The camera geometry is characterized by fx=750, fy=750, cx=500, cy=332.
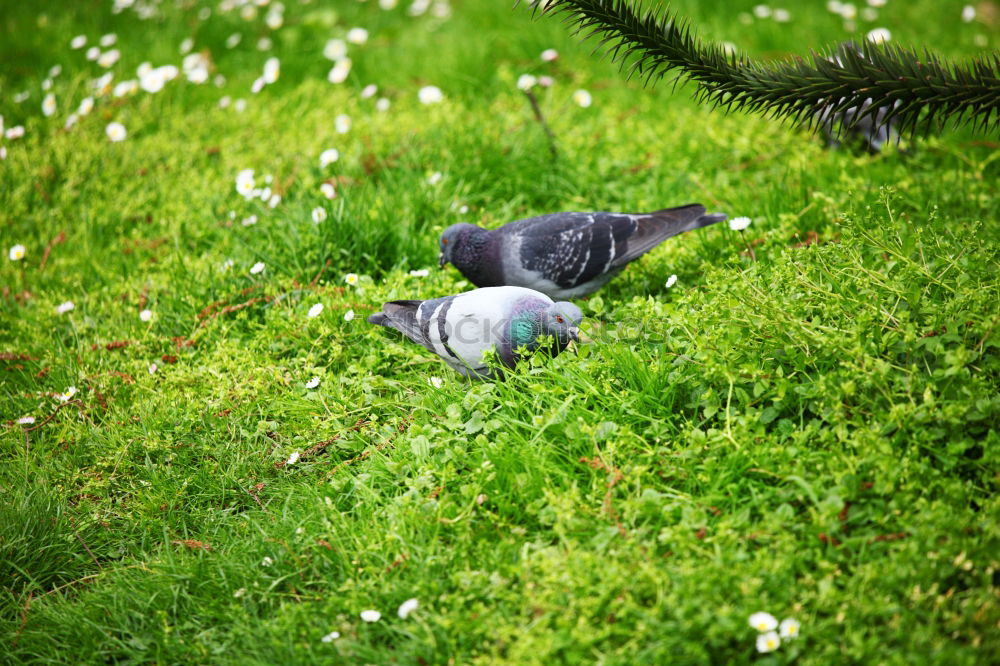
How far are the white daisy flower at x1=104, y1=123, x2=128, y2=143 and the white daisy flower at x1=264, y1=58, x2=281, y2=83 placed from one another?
1.05m

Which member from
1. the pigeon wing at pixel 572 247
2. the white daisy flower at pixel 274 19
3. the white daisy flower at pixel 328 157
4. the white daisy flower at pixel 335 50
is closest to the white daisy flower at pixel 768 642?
the pigeon wing at pixel 572 247

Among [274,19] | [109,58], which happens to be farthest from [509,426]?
[274,19]

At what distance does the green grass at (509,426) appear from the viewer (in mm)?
2068

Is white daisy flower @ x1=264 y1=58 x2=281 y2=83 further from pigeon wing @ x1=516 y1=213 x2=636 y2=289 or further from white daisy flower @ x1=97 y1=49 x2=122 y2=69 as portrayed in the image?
pigeon wing @ x1=516 y1=213 x2=636 y2=289

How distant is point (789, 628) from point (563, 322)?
1.46 meters

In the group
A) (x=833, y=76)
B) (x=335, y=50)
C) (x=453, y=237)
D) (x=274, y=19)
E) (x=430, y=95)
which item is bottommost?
→ (x=453, y=237)

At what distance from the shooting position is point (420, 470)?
2.57m

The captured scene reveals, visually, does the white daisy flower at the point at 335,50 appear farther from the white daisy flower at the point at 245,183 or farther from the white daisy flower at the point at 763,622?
the white daisy flower at the point at 763,622

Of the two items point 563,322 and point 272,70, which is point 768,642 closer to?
point 563,322

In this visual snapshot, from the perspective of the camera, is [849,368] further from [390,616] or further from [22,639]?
[22,639]

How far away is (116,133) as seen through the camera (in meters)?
5.22

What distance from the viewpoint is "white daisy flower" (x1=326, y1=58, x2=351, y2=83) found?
558 cm

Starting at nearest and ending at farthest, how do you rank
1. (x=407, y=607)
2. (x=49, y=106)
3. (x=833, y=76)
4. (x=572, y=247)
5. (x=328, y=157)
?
1. (x=407, y=607)
2. (x=833, y=76)
3. (x=572, y=247)
4. (x=328, y=157)
5. (x=49, y=106)

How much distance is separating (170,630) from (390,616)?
0.69 meters
